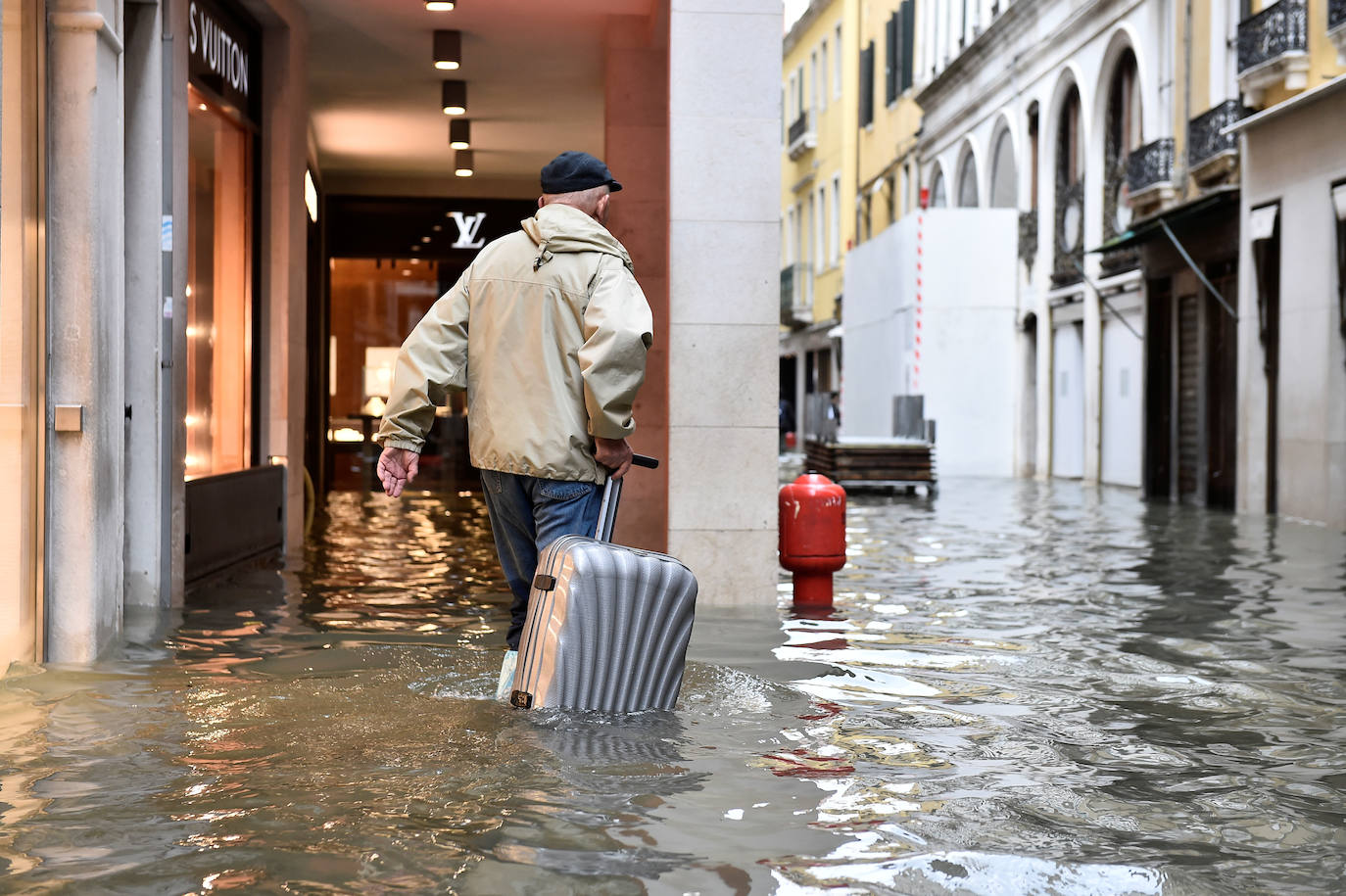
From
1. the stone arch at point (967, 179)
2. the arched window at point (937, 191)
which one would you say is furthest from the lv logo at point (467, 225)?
the arched window at point (937, 191)

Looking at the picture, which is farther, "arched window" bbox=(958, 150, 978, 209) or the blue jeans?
"arched window" bbox=(958, 150, 978, 209)

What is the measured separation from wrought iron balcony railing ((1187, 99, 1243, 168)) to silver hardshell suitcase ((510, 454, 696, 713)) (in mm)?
16575

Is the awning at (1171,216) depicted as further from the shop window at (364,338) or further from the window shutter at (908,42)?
the window shutter at (908,42)

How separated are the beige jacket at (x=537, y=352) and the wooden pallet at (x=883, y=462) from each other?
1682cm

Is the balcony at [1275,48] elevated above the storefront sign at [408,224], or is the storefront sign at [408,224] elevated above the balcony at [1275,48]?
the balcony at [1275,48]

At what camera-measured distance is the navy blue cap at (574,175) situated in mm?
5641

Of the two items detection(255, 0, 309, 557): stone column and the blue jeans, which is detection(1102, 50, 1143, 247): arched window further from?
the blue jeans

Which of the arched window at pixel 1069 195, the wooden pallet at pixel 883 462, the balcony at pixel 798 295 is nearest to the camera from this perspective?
the wooden pallet at pixel 883 462

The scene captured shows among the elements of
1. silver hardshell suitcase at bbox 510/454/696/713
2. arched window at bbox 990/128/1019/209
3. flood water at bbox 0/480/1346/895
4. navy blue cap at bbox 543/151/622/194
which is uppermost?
arched window at bbox 990/128/1019/209

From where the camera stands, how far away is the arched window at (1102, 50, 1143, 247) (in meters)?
24.8

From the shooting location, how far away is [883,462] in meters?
22.3

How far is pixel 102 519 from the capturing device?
6.67 meters

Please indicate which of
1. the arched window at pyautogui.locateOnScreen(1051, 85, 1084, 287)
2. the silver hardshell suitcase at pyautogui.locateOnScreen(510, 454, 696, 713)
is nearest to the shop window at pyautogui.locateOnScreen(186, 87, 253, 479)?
the silver hardshell suitcase at pyautogui.locateOnScreen(510, 454, 696, 713)

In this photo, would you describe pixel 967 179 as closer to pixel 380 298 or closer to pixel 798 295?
pixel 798 295
